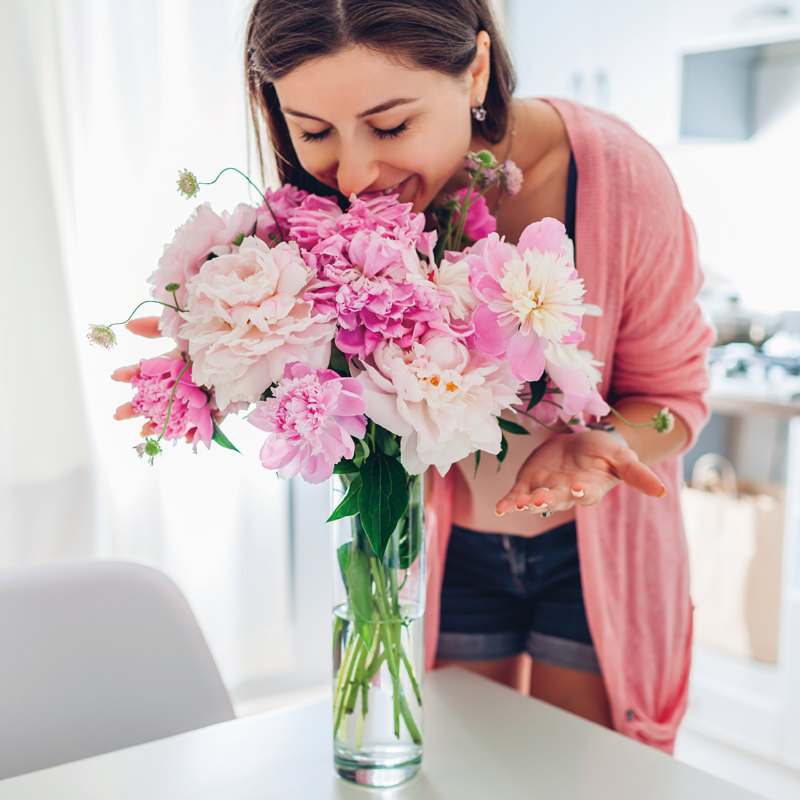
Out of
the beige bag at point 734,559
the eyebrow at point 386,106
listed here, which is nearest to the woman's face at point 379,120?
the eyebrow at point 386,106

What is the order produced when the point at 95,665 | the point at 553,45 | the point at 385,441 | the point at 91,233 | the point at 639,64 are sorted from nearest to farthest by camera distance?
1. the point at 385,441
2. the point at 95,665
3. the point at 91,233
4. the point at 639,64
5. the point at 553,45

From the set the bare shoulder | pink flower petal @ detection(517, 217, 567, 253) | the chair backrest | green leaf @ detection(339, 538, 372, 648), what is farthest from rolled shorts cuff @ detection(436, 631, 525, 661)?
pink flower petal @ detection(517, 217, 567, 253)

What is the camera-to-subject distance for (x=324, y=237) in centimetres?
63

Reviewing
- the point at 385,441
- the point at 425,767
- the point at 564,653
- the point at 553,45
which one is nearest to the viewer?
the point at 385,441

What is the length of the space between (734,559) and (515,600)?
4.56ft

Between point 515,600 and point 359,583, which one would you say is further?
point 515,600

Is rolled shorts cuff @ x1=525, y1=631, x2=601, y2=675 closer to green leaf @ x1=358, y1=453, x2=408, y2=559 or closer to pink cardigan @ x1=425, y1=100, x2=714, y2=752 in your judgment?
pink cardigan @ x1=425, y1=100, x2=714, y2=752

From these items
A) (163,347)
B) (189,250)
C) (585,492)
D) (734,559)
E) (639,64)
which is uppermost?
(639,64)

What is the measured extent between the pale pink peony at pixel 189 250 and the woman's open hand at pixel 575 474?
0.33 meters

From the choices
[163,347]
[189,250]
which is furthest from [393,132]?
[163,347]

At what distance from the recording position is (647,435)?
3.07ft

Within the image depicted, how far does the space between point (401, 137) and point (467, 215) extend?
10 cm

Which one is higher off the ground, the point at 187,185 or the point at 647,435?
the point at 187,185

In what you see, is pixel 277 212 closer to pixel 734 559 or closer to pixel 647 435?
pixel 647 435
